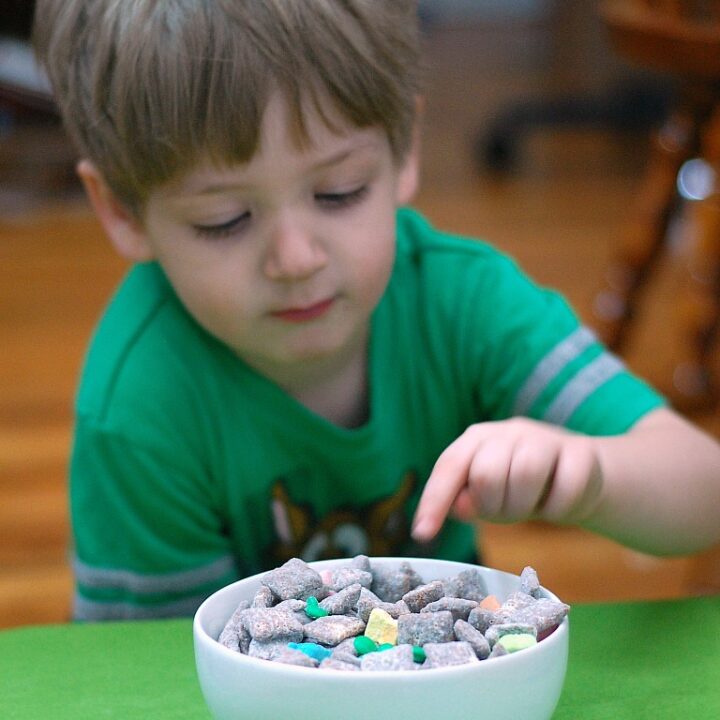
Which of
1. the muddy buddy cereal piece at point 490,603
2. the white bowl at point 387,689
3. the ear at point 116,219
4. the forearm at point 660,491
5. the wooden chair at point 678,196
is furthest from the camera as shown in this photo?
the wooden chair at point 678,196

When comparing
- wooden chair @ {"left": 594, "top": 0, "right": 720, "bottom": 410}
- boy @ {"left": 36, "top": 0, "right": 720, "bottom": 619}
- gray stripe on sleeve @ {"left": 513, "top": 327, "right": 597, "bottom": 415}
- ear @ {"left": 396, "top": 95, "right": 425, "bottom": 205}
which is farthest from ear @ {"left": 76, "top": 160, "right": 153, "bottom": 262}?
wooden chair @ {"left": 594, "top": 0, "right": 720, "bottom": 410}

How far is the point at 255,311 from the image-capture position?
917 mm

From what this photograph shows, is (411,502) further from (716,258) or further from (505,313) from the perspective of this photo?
(716,258)

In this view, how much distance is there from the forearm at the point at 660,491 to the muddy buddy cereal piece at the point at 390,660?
0.32m

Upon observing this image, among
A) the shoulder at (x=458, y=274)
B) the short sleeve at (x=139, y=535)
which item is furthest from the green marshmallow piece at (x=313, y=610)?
the shoulder at (x=458, y=274)

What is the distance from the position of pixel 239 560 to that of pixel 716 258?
114 centimetres

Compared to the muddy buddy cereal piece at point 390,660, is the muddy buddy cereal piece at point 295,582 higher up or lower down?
lower down

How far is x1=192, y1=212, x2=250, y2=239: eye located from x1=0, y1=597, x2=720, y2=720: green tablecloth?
0.93 ft

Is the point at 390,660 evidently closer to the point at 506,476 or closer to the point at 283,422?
the point at 506,476

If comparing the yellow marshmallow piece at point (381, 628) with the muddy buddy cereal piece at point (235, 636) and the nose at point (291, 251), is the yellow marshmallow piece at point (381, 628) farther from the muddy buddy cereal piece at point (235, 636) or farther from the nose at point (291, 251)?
the nose at point (291, 251)

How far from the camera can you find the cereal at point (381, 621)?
0.53 metres

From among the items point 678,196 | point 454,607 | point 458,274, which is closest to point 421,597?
point 454,607

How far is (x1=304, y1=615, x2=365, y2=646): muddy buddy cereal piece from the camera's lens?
1.85 feet

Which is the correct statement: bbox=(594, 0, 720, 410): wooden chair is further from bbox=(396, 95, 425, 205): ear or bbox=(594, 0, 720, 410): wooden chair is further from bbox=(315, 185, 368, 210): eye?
bbox=(315, 185, 368, 210): eye
